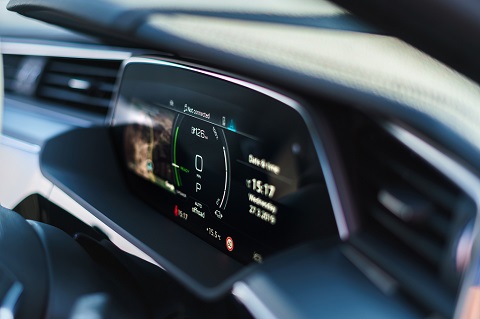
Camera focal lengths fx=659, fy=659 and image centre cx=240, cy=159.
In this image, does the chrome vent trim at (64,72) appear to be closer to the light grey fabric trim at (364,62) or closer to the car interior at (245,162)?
the car interior at (245,162)

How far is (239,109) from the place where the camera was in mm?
1059

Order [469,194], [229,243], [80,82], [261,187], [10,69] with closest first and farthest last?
[469,194]
[261,187]
[229,243]
[80,82]
[10,69]

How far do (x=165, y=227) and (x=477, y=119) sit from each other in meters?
0.75

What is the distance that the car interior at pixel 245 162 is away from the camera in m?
0.73

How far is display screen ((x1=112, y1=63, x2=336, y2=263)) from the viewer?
3.18 ft

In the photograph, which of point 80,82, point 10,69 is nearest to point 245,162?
point 80,82

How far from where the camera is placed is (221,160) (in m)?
1.12

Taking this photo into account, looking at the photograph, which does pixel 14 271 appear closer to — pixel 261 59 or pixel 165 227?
pixel 165 227

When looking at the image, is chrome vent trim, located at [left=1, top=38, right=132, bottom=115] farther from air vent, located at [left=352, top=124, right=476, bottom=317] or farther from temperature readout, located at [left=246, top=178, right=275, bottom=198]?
air vent, located at [left=352, top=124, right=476, bottom=317]

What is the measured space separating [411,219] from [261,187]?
A: 321 millimetres

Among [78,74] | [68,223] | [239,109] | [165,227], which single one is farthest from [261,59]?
[78,74]

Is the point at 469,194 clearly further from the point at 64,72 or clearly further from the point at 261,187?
the point at 64,72

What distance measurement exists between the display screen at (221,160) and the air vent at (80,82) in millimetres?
100

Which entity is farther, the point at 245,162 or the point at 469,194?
the point at 245,162
